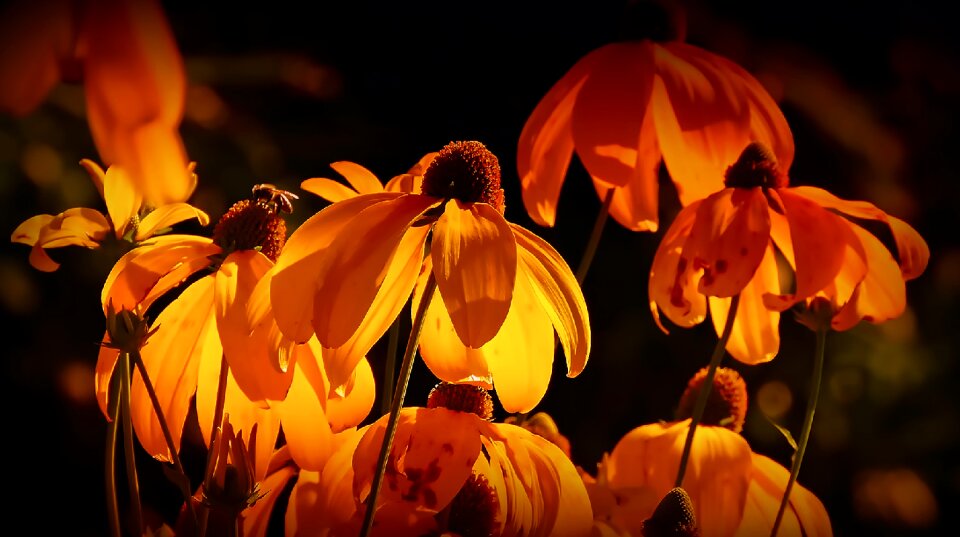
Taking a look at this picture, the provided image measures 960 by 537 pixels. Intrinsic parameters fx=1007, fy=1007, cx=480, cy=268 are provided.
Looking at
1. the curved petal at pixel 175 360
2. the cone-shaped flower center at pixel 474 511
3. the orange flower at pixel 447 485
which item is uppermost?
the curved petal at pixel 175 360

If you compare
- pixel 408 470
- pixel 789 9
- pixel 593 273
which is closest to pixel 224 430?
pixel 408 470

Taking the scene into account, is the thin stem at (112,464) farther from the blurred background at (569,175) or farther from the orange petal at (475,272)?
the blurred background at (569,175)

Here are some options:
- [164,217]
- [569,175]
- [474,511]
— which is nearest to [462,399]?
[474,511]

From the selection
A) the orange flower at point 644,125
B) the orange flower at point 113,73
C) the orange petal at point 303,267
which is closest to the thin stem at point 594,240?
the orange flower at point 644,125

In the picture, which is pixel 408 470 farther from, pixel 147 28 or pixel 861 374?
pixel 861 374

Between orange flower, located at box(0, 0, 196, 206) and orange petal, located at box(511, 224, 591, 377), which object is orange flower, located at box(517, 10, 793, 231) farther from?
orange flower, located at box(0, 0, 196, 206)

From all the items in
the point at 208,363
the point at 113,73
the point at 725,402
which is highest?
the point at 113,73

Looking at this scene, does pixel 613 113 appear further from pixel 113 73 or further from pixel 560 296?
pixel 113 73
